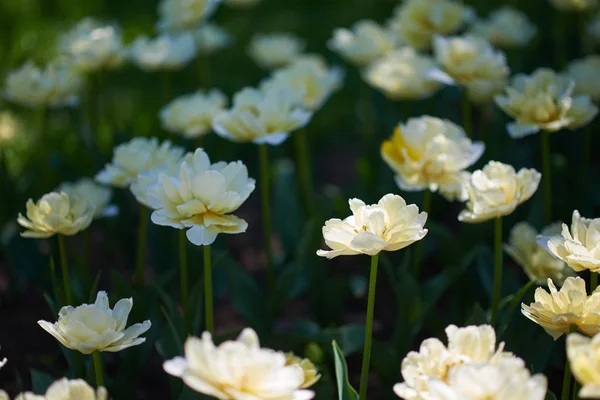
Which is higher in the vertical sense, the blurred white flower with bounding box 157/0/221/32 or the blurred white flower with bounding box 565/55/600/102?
the blurred white flower with bounding box 157/0/221/32

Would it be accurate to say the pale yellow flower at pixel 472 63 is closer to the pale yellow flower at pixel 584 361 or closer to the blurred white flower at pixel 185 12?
the blurred white flower at pixel 185 12

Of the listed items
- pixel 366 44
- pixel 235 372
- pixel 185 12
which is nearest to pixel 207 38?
pixel 185 12

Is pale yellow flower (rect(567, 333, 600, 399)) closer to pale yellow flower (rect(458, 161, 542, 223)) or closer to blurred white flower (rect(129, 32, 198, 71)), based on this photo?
pale yellow flower (rect(458, 161, 542, 223))

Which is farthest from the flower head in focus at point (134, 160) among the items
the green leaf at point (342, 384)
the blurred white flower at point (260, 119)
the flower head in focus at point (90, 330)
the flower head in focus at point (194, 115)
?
the green leaf at point (342, 384)

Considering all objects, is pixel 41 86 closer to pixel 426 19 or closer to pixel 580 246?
pixel 426 19

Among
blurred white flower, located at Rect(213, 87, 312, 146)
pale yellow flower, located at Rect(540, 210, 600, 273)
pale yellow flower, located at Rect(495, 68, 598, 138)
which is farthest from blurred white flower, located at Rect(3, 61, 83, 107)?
pale yellow flower, located at Rect(540, 210, 600, 273)
